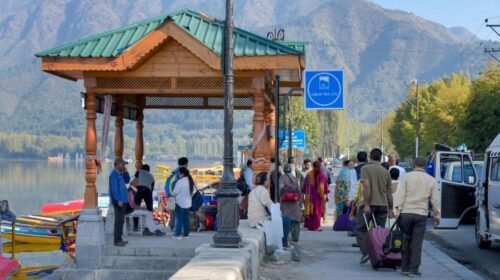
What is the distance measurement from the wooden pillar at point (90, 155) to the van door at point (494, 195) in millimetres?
7583

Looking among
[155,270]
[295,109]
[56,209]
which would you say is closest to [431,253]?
[155,270]

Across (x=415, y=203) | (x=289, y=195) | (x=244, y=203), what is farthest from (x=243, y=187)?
(x=415, y=203)

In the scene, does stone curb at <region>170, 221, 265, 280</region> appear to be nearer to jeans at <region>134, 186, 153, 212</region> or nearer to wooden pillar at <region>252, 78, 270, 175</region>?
wooden pillar at <region>252, 78, 270, 175</region>

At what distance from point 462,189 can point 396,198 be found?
7891mm

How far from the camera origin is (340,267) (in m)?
13.2

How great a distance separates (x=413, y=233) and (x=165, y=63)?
19.4 feet

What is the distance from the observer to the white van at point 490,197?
48.7 ft

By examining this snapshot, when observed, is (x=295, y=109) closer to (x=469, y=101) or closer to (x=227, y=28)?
(x=469, y=101)

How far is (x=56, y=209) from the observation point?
3391 cm

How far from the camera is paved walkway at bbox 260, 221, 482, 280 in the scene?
1214cm

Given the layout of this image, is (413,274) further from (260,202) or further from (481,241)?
(481,241)

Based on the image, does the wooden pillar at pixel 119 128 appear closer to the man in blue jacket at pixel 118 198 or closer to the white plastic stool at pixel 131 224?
the white plastic stool at pixel 131 224

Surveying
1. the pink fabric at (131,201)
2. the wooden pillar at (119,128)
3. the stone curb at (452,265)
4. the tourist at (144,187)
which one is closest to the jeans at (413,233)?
the stone curb at (452,265)

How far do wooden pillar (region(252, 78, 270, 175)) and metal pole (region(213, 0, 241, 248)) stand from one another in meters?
4.05
